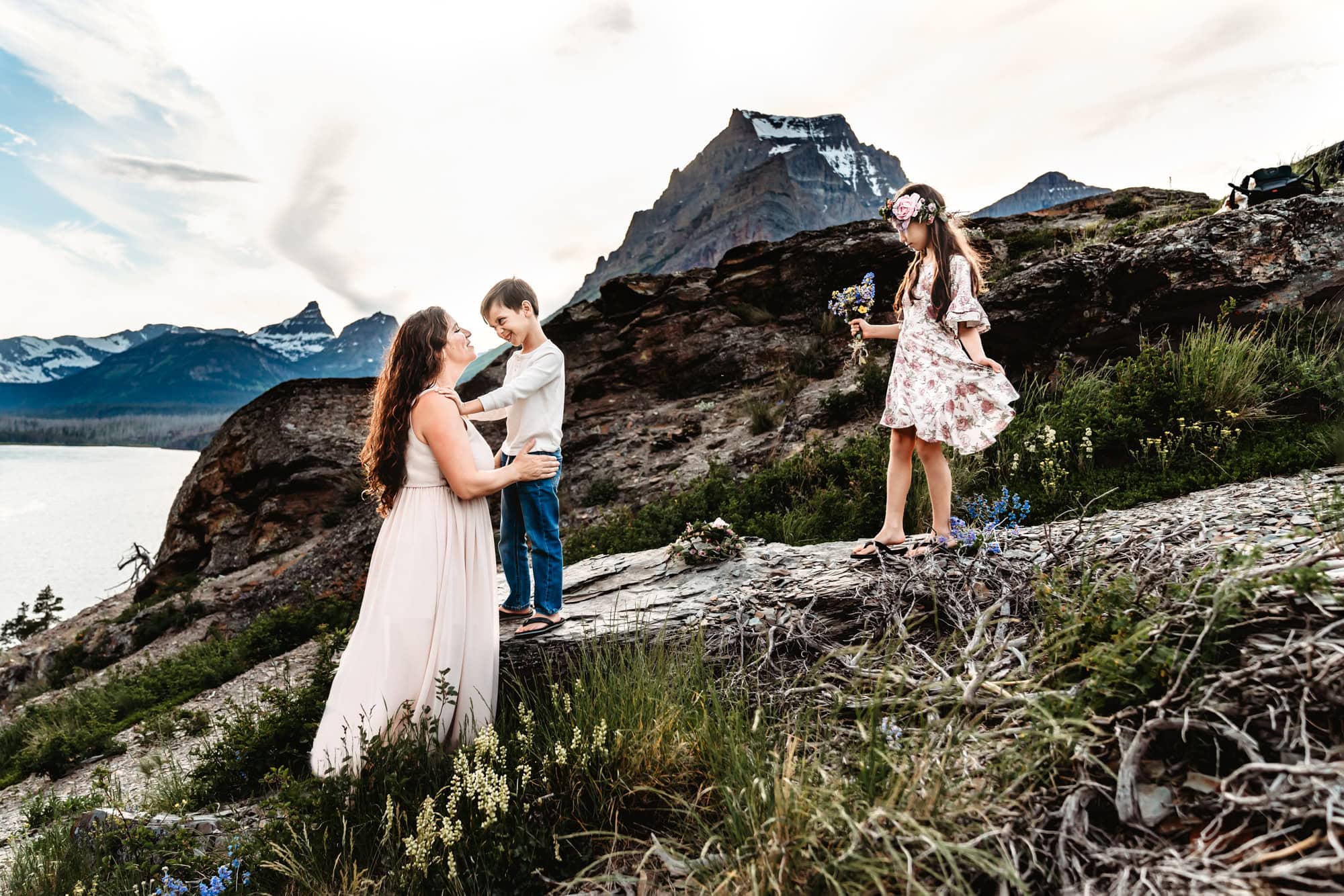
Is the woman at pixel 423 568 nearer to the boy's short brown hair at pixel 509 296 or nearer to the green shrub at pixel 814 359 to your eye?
the boy's short brown hair at pixel 509 296

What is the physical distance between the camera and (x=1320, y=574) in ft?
7.07

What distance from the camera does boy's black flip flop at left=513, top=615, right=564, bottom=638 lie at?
13.6ft

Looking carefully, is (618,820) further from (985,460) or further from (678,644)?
(985,460)

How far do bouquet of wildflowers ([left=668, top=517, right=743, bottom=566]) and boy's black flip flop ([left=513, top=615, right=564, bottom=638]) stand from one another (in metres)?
1.16

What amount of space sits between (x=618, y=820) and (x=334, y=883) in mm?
1248

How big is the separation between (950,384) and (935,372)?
0.45 ft

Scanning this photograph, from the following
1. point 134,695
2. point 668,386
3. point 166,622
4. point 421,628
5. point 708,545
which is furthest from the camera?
point 668,386

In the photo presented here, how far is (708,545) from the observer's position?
496cm

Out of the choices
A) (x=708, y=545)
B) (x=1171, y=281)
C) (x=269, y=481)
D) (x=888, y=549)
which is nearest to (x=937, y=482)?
(x=888, y=549)

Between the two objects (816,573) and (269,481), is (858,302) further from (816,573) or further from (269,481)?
(269,481)

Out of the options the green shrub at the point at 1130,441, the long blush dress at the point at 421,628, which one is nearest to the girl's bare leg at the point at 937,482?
the green shrub at the point at 1130,441

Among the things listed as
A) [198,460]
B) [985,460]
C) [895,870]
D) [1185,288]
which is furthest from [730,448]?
[198,460]

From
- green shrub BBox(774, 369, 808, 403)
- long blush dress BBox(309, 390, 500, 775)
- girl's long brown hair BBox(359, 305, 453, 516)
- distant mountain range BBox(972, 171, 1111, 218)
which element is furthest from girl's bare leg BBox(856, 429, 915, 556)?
distant mountain range BBox(972, 171, 1111, 218)

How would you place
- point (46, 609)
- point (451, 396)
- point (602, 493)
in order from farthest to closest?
point (46, 609) < point (602, 493) < point (451, 396)
